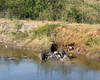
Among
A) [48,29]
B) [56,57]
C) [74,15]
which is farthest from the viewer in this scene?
[74,15]

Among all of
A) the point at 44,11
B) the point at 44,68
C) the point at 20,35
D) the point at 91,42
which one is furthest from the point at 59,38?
the point at 44,11

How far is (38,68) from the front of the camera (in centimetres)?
912

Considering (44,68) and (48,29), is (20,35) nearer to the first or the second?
(48,29)

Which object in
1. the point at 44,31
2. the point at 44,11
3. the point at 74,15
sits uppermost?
the point at 44,11

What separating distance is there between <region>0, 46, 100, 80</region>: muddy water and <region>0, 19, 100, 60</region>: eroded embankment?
78 centimetres

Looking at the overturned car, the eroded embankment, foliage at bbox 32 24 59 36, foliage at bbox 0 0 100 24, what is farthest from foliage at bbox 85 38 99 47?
foliage at bbox 0 0 100 24

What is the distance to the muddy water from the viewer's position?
8.15 m

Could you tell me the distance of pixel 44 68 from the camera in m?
9.12

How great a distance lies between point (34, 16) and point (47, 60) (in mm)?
7208

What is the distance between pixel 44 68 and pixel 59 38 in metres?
3.85

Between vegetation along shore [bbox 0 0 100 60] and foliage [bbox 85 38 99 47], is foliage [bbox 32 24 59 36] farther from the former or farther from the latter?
foliage [bbox 85 38 99 47]

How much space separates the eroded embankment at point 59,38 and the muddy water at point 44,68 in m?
0.78

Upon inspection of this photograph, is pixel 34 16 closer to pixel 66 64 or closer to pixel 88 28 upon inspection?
pixel 88 28

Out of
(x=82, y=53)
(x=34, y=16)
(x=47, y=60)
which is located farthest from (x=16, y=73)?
(x=34, y=16)
